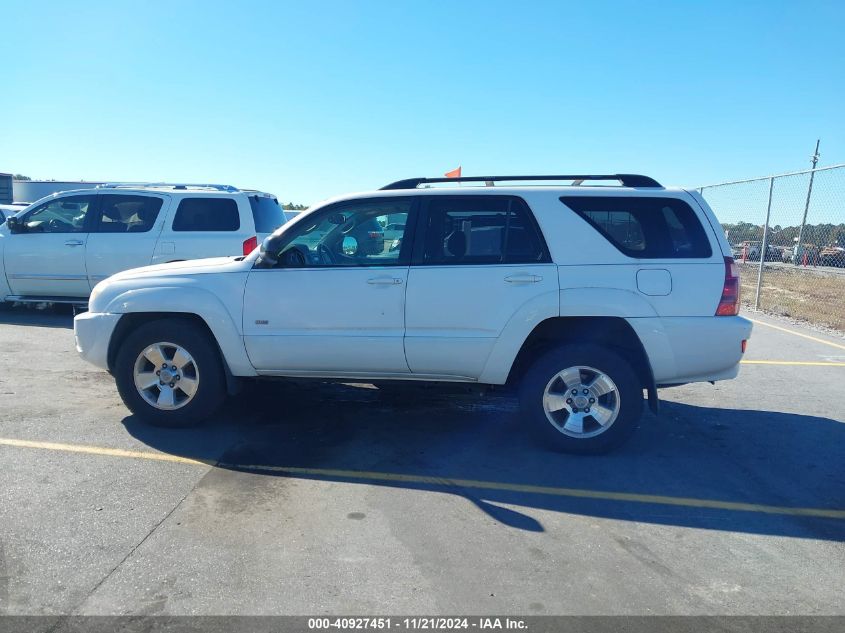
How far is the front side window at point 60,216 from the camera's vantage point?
982 cm

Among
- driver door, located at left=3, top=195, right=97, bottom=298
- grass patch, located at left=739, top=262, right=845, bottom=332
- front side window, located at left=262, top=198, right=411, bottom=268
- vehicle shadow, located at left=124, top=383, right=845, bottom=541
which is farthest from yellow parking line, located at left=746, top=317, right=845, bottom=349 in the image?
driver door, located at left=3, top=195, right=97, bottom=298

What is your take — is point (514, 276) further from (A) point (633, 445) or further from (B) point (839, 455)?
(B) point (839, 455)

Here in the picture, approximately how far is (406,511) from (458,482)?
1.78ft

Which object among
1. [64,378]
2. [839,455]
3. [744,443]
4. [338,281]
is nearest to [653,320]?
[744,443]

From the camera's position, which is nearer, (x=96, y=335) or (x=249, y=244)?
(x=96, y=335)

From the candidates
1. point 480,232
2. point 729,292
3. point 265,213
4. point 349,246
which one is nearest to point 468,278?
point 480,232

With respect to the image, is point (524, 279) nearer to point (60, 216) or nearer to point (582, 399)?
point (582, 399)

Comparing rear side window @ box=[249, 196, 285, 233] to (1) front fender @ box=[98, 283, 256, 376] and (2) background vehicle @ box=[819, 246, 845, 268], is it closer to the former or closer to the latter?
(1) front fender @ box=[98, 283, 256, 376]

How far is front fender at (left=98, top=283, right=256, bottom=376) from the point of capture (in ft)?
16.5

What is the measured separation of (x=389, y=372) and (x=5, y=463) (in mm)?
2662

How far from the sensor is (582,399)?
4.82 m

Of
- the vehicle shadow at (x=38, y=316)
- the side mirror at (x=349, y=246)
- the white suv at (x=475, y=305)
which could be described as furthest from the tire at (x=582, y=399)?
the vehicle shadow at (x=38, y=316)

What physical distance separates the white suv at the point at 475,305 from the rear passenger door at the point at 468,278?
1cm

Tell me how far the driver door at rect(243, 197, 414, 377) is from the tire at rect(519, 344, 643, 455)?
994 mm
